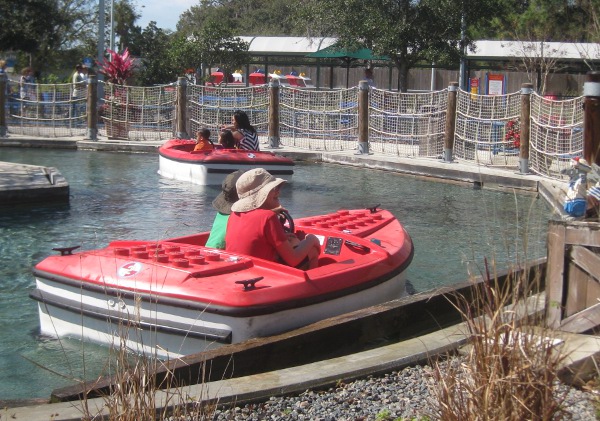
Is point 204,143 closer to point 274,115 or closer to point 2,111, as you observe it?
point 274,115

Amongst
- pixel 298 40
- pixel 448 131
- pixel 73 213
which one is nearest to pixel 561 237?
pixel 73 213

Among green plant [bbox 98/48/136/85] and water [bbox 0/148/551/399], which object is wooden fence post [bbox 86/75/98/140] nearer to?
green plant [bbox 98/48/136/85]

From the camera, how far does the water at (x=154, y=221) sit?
21.3 feet

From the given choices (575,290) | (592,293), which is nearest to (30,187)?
(575,290)

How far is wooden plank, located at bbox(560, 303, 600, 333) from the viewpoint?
5.29m

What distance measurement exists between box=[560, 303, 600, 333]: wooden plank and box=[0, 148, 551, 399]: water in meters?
0.52

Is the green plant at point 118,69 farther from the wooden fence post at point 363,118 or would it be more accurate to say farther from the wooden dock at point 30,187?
the wooden dock at point 30,187

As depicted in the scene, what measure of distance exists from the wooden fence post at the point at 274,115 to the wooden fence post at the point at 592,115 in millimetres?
14109

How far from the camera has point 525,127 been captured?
16203 mm

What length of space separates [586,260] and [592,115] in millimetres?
1787

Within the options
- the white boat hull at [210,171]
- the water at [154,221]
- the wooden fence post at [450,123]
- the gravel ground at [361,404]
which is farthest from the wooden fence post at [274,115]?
the gravel ground at [361,404]

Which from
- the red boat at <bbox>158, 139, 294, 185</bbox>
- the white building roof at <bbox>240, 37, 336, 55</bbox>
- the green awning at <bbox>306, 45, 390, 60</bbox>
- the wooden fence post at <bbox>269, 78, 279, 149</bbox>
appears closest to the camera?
the red boat at <bbox>158, 139, 294, 185</bbox>

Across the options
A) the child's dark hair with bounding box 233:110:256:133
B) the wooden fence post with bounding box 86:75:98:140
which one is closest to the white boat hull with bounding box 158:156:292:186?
the child's dark hair with bounding box 233:110:256:133

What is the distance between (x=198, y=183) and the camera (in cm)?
1503
